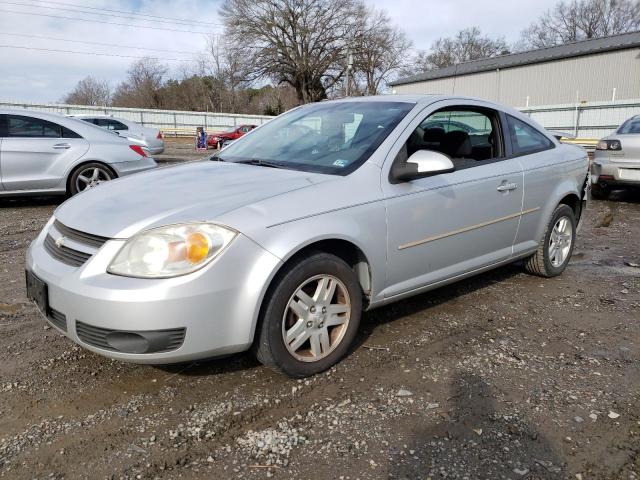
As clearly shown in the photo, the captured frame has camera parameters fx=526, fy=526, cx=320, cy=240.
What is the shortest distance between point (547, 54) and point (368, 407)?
41.7 meters

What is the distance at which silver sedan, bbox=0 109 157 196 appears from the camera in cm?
745

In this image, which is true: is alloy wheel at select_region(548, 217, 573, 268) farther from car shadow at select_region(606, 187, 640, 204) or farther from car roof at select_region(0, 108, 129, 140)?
car roof at select_region(0, 108, 129, 140)

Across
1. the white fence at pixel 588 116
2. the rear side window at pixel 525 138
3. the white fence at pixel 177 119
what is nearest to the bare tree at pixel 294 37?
the white fence at pixel 177 119

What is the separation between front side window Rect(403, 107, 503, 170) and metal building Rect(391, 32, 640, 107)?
34031 millimetres

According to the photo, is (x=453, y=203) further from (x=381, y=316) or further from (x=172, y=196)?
(x=172, y=196)

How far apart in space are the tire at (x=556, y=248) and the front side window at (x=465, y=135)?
37.4 inches

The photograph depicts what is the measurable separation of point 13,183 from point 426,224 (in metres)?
6.56

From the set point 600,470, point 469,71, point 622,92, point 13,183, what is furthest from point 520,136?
point 469,71

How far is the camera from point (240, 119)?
4194 centimetres

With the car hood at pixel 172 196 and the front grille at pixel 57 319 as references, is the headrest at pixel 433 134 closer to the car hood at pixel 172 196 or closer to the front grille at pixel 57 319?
the car hood at pixel 172 196

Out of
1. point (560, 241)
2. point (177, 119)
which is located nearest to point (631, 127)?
point (560, 241)

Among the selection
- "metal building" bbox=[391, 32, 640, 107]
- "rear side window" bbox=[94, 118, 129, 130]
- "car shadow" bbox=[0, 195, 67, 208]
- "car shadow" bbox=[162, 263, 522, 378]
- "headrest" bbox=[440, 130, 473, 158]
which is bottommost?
"car shadow" bbox=[162, 263, 522, 378]

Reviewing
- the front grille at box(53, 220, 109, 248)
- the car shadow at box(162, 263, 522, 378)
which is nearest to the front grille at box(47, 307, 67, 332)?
the front grille at box(53, 220, 109, 248)

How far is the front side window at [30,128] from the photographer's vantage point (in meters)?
7.51
